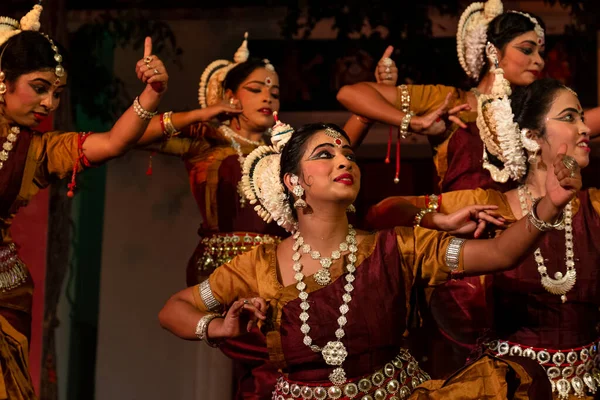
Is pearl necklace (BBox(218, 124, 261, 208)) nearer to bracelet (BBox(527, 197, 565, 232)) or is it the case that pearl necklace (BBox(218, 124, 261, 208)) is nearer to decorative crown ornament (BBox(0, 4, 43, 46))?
decorative crown ornament (BBox(0, 4, 43, 46))

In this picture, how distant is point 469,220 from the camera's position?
10.8 ft

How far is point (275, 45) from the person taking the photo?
18.5 feet

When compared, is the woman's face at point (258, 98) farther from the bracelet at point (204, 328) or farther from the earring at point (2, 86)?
the bracelet at point (204, 328)

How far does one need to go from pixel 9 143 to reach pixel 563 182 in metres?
1.93

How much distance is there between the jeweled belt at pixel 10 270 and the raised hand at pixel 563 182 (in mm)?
1852

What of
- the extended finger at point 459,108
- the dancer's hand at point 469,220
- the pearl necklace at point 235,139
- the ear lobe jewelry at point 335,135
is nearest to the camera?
the dancer's hand at point 469,220

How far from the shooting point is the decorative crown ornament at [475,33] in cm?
430

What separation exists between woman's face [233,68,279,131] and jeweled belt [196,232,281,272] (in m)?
0.53

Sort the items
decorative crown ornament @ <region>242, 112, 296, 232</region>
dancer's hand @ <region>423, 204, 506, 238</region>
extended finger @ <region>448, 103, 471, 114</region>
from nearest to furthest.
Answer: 1. dancer's hand @ <region>423, 204, 506, 238</region>
2. decorative crown ornament @ <region>242, 112, 296, 232</region>
3. extended finger @ <region>448, 103, 471, 114</region>

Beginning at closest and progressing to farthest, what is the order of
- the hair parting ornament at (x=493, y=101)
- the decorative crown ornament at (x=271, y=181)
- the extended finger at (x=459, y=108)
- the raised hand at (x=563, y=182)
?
the raised hand at (x=563, y=182) < the decorative crown ornament at (x=271, y=181) < the hair parting ornament at (x=493, y=101) < the extended finger at (x=459, y=108)

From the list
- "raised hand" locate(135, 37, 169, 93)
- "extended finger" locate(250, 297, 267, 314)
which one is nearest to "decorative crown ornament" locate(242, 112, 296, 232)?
"raised hand" locate(135, 37, 169, 93)

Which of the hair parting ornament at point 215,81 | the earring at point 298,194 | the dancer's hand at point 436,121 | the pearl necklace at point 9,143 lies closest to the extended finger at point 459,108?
the dancer's hand at point 436,121

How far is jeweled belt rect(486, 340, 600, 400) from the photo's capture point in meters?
3.35

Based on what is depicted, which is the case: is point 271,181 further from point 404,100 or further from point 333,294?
point 404,100
